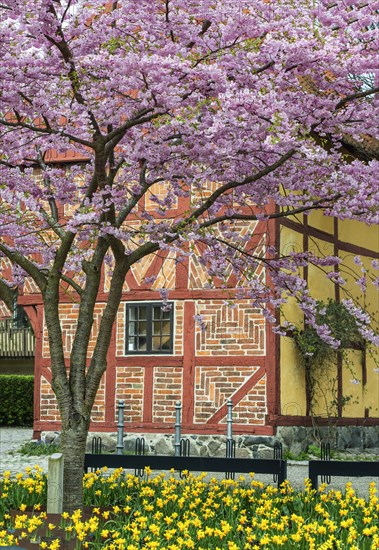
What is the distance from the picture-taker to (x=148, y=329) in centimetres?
1666

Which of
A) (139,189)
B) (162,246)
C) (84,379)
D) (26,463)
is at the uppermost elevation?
(139,189)

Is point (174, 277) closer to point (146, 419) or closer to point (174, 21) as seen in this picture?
point (146, 419)

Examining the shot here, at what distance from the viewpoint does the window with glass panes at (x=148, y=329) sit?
16547mm

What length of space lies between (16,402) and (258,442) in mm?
12610

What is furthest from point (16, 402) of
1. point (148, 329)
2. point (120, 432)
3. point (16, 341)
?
point (120, 432)

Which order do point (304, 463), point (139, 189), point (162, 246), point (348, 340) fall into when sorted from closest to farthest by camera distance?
point (162, 246)
point (139, 189)
point (304, 463)
point (348, 340)

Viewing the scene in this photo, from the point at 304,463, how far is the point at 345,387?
2.99 metres

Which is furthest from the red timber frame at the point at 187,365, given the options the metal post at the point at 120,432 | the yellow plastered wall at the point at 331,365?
the metal post at the point at 120,432

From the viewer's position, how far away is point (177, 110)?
8680mm

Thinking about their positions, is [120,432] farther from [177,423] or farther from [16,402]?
[16,402]

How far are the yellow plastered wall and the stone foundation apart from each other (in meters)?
0.34

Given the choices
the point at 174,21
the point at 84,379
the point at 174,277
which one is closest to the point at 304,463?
the point at 174,277

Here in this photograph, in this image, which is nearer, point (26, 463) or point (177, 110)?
point (177, 110)

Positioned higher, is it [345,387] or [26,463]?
[345,387]
